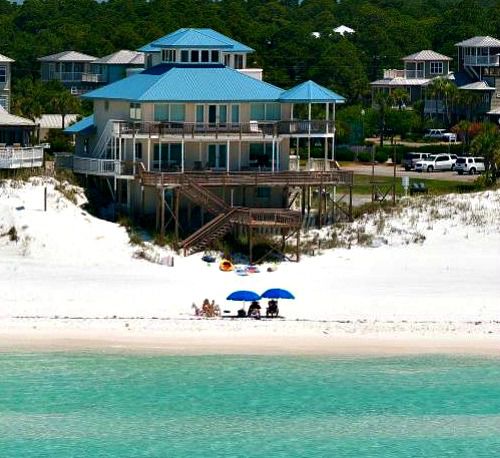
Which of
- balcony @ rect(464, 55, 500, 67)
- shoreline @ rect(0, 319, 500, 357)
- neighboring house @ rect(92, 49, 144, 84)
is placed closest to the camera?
shoreline @ rect(0, 319, 500, 357)

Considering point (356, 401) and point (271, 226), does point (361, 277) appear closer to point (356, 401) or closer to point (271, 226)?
point (271, 226)

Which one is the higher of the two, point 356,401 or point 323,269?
point 323,269

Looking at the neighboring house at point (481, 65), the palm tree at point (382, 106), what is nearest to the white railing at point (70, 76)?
the palm tree at point (382, 106)

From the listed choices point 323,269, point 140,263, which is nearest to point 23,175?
point 140,263

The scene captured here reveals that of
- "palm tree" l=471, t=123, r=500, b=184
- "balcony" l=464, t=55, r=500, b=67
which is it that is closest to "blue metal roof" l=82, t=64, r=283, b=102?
"palm tree" l=471, t=123, r=500, b=184

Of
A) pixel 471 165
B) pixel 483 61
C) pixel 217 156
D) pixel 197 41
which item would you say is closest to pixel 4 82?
pixel 197 41

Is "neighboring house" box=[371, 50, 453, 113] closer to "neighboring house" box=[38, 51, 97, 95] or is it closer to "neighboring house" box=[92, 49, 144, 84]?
"neighboring house" box=[92, 49, 144, 84]
